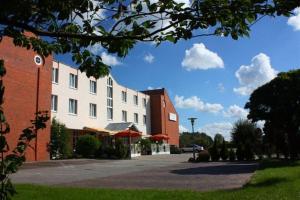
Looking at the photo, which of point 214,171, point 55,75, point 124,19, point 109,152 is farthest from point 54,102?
point 124,19

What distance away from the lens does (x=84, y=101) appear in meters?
48.1

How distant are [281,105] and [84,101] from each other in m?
25.6

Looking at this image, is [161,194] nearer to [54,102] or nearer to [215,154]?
[215,154]

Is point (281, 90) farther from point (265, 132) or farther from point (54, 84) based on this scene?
point (54, 84)

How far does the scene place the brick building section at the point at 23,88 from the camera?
3212 cm

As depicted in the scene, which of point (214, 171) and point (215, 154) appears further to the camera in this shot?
point (215, 154)

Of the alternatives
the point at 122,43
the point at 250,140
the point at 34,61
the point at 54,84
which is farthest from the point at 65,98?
the point at 122,43

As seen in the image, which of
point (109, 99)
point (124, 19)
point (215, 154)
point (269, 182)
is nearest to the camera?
point (124, 19)

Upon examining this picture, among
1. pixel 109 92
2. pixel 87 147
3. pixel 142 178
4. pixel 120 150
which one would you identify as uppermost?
pixel 109 92

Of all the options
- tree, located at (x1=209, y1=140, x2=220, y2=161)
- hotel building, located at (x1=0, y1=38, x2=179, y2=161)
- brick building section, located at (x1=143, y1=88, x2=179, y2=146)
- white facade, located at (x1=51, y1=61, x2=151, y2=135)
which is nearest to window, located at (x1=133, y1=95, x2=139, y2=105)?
hotel building, located at (x1=0, y1=38, x2=179, y2=161)

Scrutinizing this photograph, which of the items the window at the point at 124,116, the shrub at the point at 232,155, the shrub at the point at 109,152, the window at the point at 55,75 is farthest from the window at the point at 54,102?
the window at the point at 124,116

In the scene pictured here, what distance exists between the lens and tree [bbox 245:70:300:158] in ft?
90.9

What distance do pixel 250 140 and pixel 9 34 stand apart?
118 ft

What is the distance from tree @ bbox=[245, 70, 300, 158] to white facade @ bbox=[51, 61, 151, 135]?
48.6 feet
